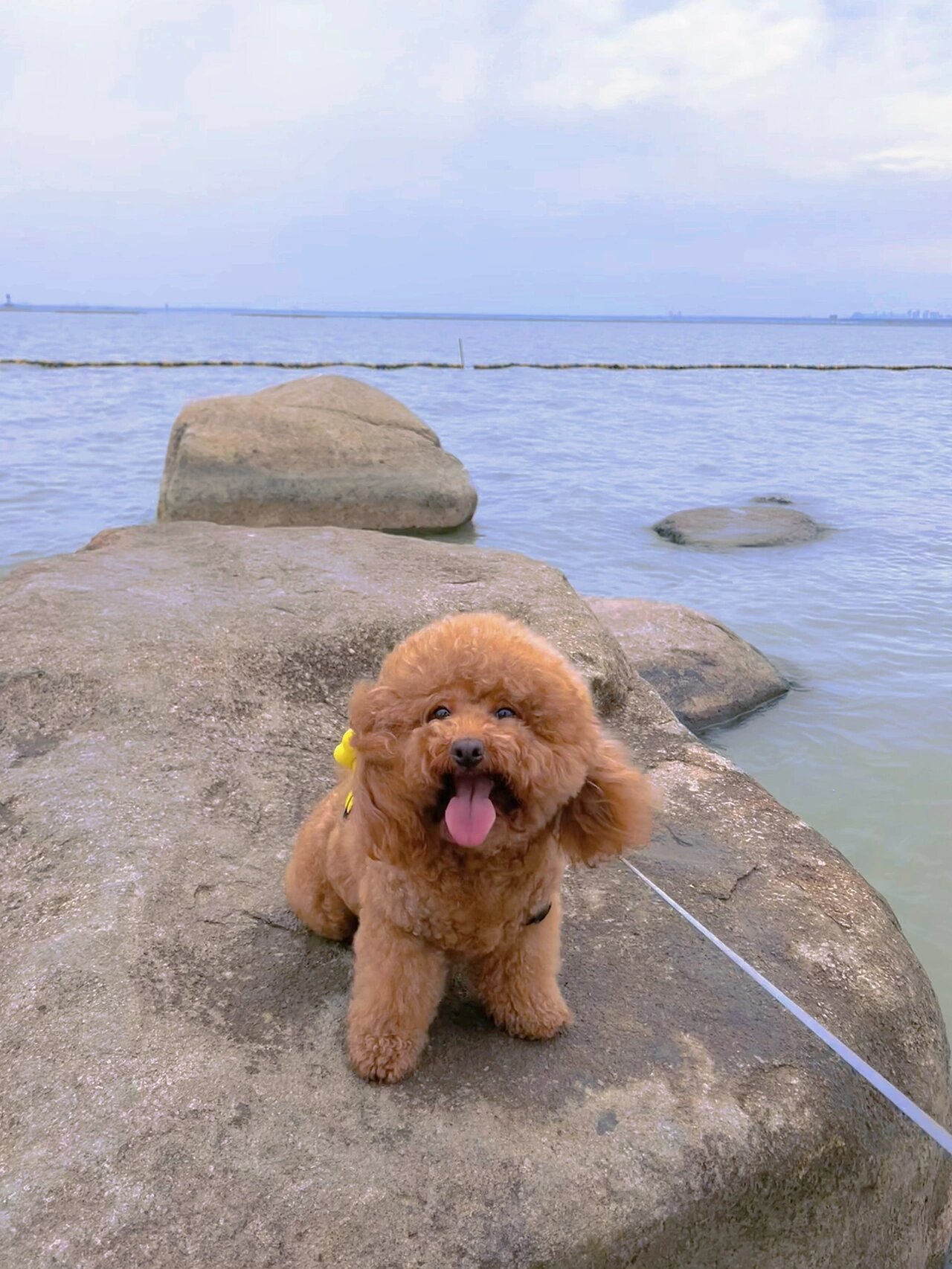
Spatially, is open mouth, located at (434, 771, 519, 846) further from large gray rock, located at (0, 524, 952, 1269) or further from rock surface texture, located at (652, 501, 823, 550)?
rock surface texture, located at (652, 501, 823, 550)

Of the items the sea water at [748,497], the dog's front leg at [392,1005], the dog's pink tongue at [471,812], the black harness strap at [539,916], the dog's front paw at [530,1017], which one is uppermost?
the dog's pink tongue at [471,812]

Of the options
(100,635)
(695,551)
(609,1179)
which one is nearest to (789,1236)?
(609,1179)

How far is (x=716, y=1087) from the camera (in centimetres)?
212

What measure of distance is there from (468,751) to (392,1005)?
0.71 metres

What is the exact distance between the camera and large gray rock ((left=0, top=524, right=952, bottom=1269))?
5.89 feet

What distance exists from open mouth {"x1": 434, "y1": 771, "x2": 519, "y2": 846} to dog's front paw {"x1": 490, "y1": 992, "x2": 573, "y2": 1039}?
61 cm

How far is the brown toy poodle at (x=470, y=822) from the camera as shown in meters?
1.77

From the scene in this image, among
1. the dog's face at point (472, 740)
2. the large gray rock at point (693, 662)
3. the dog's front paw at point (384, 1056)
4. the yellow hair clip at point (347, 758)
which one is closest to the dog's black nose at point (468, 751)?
the dog's face at point (472, 740)

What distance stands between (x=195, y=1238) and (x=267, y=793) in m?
1.56

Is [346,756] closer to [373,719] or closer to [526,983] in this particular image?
[373,719]

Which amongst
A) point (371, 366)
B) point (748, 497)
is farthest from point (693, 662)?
point (371, 366)

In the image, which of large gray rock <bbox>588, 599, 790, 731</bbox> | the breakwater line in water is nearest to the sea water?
large gray rock <bbox>588, 599, 790, 731</bbox>

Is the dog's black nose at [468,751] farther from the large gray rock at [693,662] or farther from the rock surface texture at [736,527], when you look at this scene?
the rock surface texture at [736,527]

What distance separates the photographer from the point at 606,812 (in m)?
1.94
